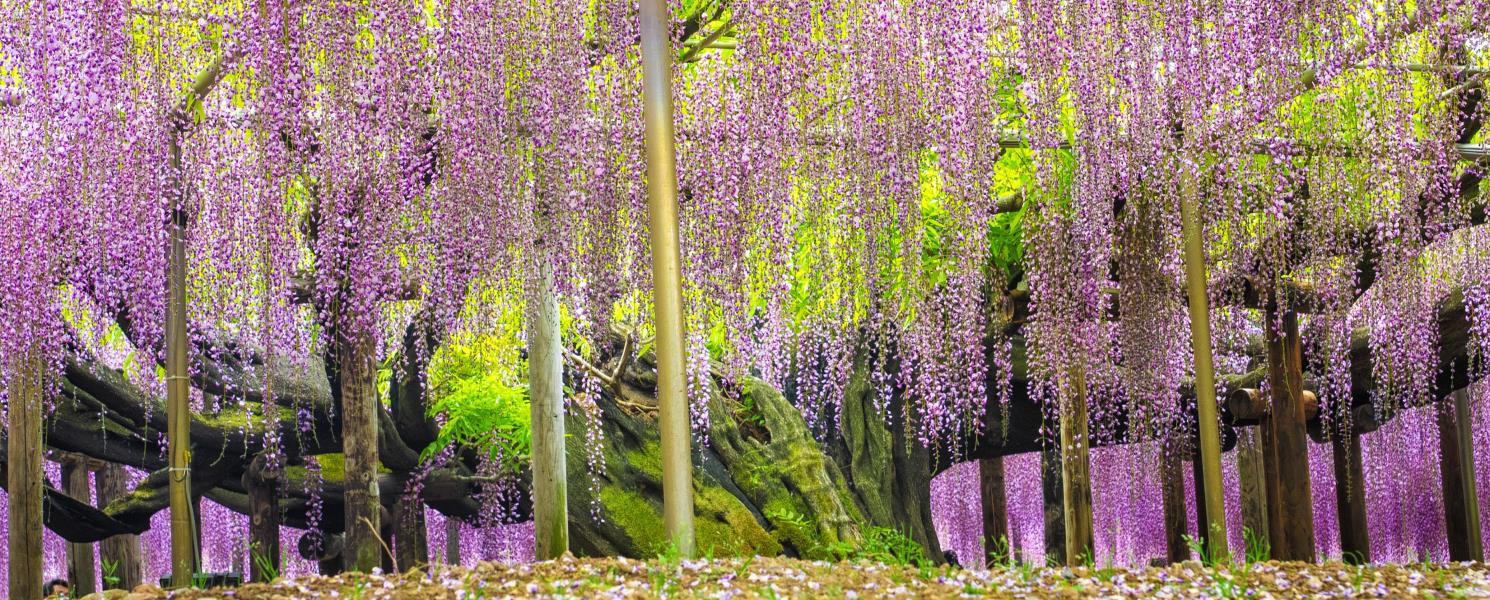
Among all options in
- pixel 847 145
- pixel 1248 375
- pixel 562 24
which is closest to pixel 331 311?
pixel 562 24

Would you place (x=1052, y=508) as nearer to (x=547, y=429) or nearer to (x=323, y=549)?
(x=323, y=549)

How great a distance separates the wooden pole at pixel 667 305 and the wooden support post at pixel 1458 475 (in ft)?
22.3

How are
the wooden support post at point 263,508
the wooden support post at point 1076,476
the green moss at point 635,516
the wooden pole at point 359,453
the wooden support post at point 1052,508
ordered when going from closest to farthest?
1. the wooden pole at point 359,453
2. the wooden support post at point 1076,476
3. the green moss at point 635,516
4. the wooden support post at point 263,508
5. the wooden support post at point 1052,508

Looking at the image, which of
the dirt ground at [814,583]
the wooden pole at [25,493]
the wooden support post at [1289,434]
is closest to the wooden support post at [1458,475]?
the wooden support post at [1289,434]

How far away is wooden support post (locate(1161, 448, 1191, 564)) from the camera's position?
8.11m

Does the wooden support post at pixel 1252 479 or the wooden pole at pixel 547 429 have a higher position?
the wooden pole at pixel 547 429

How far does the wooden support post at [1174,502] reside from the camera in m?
8.11

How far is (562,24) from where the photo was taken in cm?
449

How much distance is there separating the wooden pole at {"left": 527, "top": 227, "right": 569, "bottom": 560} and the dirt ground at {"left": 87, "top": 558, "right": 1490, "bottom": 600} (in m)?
1.24

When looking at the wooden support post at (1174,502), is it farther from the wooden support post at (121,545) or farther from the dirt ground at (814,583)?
the wooden support post at (121,545)

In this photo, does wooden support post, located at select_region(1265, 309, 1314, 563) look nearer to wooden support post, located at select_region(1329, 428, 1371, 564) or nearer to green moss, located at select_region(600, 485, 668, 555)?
wooden support post, located at select_region(1329, 428, 1371, 564)

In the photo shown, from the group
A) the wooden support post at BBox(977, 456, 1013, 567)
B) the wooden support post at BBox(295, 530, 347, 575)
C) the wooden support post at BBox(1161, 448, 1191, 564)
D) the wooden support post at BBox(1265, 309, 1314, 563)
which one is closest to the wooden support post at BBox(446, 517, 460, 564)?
the wooden support post at BBox(295, 530, 347, 575)

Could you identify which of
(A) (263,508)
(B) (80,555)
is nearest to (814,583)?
(A) (263,508)

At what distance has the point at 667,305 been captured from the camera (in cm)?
391
